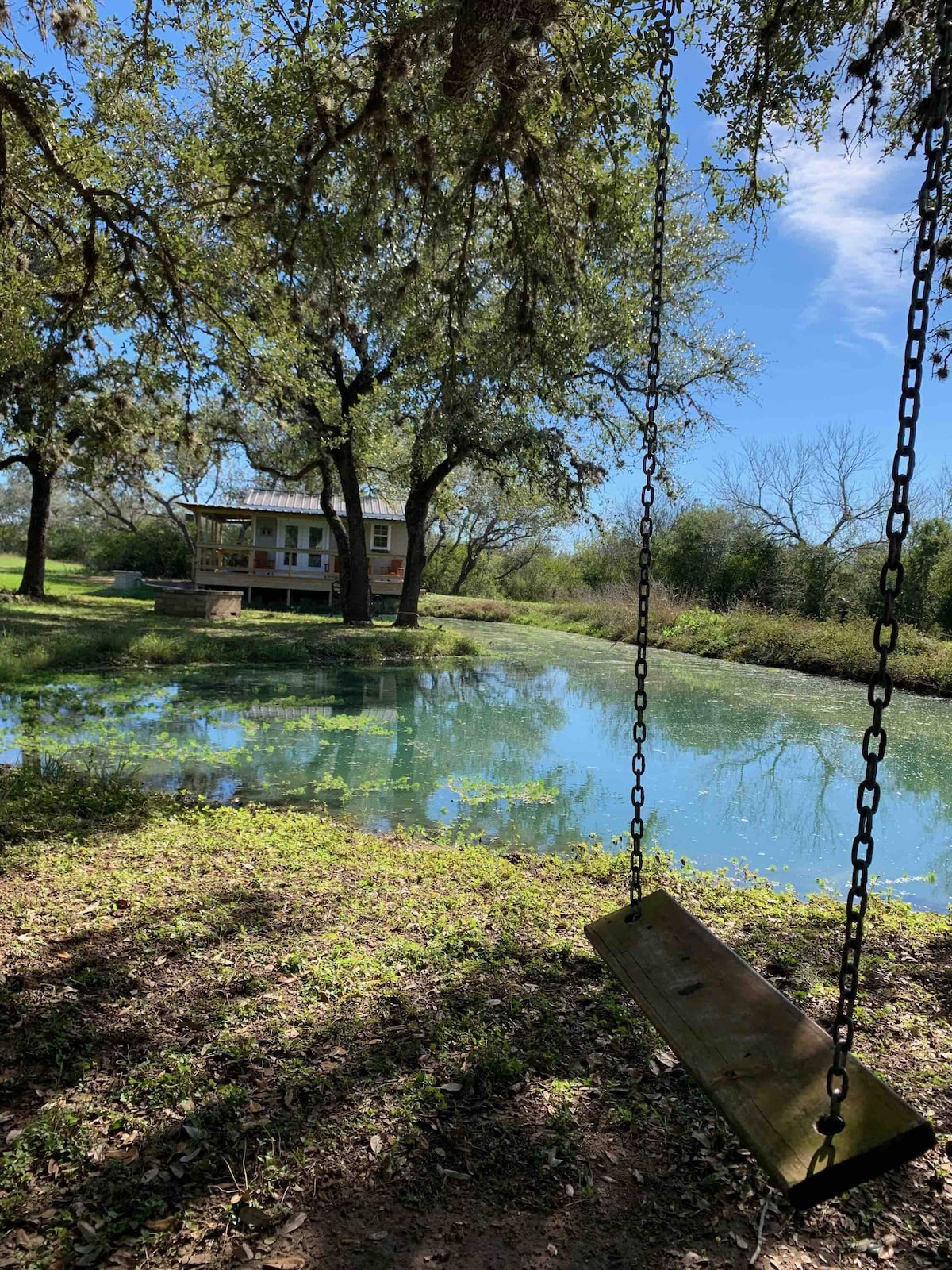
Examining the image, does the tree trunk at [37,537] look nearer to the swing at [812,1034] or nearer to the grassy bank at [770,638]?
the grassy bank at [770,638]

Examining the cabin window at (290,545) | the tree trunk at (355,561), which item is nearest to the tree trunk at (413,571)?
the tree trunk at (355,561)

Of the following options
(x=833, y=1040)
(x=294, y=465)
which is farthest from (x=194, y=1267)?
(x=294, y=465)

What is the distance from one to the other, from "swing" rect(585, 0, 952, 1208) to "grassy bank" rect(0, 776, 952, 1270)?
16.5 inches

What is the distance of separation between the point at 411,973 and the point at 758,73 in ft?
19.2

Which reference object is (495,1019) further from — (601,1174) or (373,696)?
(373,696)

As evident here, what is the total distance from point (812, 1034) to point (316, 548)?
28422 millimetres

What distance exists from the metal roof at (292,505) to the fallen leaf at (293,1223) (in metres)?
26.5

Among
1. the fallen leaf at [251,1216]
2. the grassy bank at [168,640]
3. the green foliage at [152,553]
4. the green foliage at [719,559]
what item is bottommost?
the fallen leaf at [251,1216]

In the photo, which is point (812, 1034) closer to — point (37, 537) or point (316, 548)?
point (37, 537)

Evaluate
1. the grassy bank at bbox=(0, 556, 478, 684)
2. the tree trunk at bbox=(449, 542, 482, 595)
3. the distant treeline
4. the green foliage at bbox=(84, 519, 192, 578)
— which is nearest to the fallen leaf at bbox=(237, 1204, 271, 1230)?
the grassy bank at bbox=(0, 556, 478, 684)

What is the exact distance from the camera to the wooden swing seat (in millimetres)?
1765

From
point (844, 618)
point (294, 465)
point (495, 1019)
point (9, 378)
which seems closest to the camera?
point (495, 1019)

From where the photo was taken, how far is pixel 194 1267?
1.87 m

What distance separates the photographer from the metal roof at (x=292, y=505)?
27.9 m
